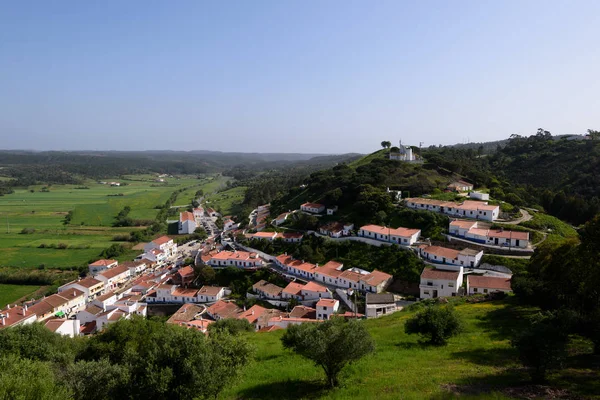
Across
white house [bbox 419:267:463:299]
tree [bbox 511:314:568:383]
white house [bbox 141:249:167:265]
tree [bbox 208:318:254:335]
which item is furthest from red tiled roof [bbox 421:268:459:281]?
white house [bbox 141:249:167:265]

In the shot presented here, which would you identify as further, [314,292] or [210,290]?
[210,290]

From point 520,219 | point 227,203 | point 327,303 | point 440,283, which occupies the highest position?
point 520,219

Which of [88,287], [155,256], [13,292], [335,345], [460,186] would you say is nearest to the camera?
[335,345]

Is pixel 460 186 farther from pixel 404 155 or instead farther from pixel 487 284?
pixel 487 284

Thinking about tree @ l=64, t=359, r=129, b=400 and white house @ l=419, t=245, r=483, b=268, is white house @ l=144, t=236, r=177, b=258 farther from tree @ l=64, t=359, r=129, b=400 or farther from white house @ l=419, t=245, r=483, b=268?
tree @ l=64, t=359, r=129, b=400

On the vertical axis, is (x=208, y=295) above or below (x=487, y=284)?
below

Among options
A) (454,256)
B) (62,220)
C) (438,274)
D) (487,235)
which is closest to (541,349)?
(438,274)

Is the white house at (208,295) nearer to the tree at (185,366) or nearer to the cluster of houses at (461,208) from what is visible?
the cluster of houses at (461,208)

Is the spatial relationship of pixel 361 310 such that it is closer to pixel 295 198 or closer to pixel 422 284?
pixel 422 284

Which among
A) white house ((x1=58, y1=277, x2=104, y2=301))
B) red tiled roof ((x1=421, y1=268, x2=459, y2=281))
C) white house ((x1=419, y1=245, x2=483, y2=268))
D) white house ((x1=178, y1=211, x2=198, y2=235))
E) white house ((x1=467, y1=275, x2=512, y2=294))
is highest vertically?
white house ((x1=419, y1=245, x2=483, y2=268))
